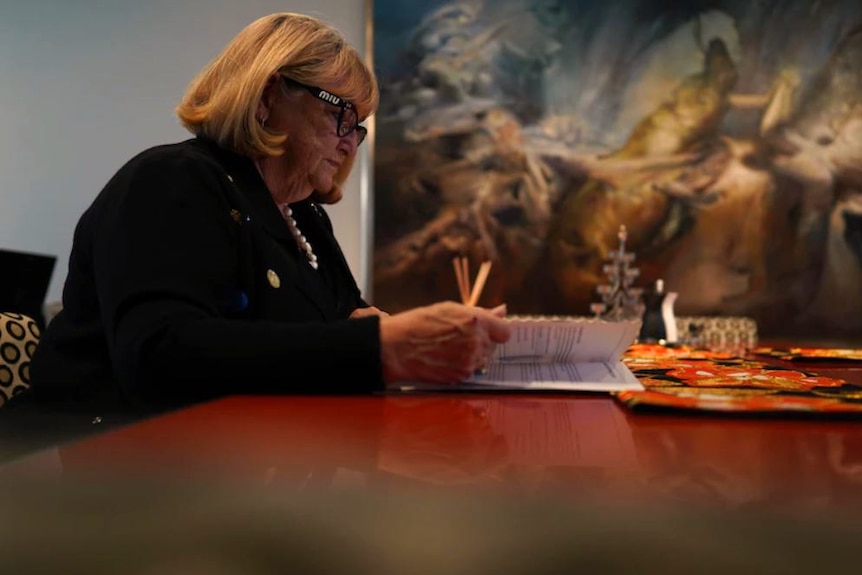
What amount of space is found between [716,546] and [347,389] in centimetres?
50

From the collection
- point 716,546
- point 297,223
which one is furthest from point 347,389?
point 297,223

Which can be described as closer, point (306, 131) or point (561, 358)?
point (561, 358)

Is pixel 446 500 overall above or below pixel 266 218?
below

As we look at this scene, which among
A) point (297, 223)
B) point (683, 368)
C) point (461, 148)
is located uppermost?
point (461, 148)

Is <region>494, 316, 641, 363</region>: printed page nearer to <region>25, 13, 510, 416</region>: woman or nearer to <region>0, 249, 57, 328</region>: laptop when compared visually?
<region>25, 13, 510, 416</region>: woman

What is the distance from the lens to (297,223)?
4.91 ft

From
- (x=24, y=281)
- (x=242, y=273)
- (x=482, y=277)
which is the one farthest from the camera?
(x=482, y=277)

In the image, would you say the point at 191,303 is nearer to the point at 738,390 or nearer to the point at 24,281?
the point at 738,390

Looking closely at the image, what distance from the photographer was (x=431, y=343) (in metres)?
0.75

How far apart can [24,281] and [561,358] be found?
235cm

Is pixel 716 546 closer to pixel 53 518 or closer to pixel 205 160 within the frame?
pixel 53 518

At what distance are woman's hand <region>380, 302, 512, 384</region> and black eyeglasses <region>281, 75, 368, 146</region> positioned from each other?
1.99 ft

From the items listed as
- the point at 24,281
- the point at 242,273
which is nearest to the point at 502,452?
the point at 242,273

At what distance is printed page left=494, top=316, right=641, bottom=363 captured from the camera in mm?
833
